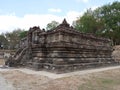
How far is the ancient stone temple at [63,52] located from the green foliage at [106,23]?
2668 cm

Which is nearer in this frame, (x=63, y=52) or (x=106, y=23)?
(x=63, y=52)

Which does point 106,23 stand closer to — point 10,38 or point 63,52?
point 10,38

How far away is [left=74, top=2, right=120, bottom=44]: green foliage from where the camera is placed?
41.3 m

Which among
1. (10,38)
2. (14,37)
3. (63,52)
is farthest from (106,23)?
(63,52)

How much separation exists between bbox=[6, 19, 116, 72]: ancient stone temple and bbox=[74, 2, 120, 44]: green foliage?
2668cm

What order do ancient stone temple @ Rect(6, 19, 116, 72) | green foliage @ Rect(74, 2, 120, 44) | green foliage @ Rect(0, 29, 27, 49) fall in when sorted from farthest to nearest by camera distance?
green foliage @ Rect(0, 29, 27, 49) < green foliage @ Rect(74, 2, 120, 44) < ancient stone temple @ Rect(6, 19, 116, 72)

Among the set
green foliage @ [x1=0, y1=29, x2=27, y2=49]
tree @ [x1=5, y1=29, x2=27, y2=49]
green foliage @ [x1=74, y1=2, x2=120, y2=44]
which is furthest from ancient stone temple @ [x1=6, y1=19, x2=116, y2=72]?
green foliage @ [x1=0, y1=29, x2=27, y2=49]

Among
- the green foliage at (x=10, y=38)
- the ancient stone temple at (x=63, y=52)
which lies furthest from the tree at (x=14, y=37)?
the ancient stone temple at (x=63, y=52)

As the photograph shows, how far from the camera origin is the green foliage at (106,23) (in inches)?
1625

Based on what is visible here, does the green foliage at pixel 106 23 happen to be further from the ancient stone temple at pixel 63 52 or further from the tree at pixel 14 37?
the ancient stone temple at pixel 63 52

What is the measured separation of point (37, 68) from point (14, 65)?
3506mm

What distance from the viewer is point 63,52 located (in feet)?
37.2

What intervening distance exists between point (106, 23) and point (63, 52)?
1328 inches

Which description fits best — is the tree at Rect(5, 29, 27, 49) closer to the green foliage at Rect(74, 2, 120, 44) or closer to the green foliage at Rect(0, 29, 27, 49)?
the green foliage at Rect(0, 29, 27, 49)
